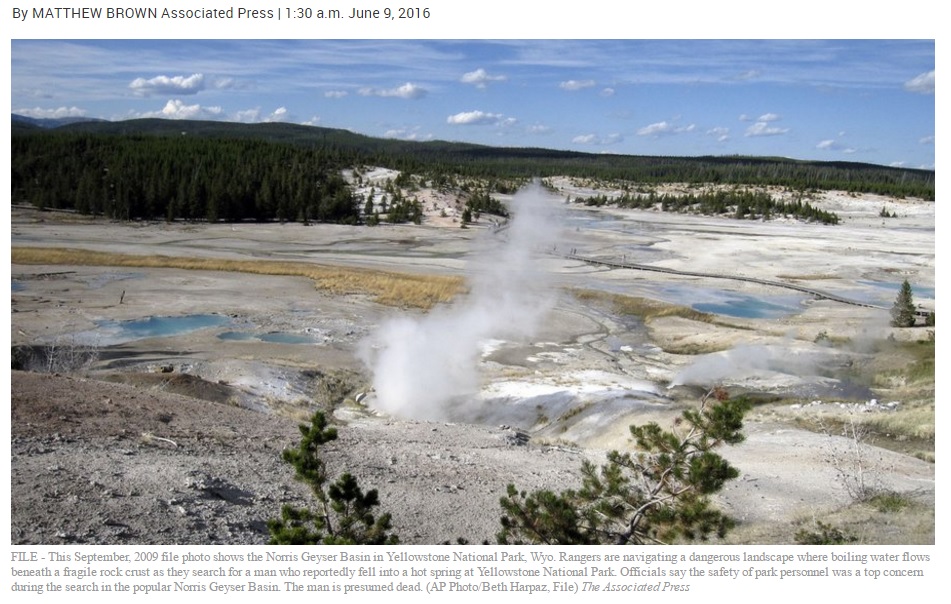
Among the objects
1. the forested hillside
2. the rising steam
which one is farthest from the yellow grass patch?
the forested hillside

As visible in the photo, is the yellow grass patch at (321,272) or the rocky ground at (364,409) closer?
the rocky ground at (364,409)

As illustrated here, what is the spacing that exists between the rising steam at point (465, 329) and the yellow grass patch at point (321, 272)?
55.6 inches

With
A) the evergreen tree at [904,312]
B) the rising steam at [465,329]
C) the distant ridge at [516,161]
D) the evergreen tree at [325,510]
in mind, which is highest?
the distant ridge at [516,161]

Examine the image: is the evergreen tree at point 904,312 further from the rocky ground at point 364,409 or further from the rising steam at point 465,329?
the rising steam at point 465,329

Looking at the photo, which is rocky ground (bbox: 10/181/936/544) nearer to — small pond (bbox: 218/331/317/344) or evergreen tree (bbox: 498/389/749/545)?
small pond (bbox: 218/331/317/344)

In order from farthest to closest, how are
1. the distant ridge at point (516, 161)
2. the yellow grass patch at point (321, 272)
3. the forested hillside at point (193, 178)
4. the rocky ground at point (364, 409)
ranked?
the distant ridge at point (516, 161), the forested hillside at point (193, 178), the yellow grass patch at point (321, 272), the rocky ground at point (364, 409)

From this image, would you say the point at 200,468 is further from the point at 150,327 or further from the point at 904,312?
the point at 904,312

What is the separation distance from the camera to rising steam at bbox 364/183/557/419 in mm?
16219

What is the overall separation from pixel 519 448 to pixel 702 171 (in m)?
112

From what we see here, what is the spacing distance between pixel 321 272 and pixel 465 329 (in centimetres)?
1330

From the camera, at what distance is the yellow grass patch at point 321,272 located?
97.1 ft

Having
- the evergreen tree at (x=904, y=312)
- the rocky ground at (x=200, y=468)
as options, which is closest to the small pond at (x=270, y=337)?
the rocky ground at (x=200, y=468)

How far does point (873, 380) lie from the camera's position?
1773cm
